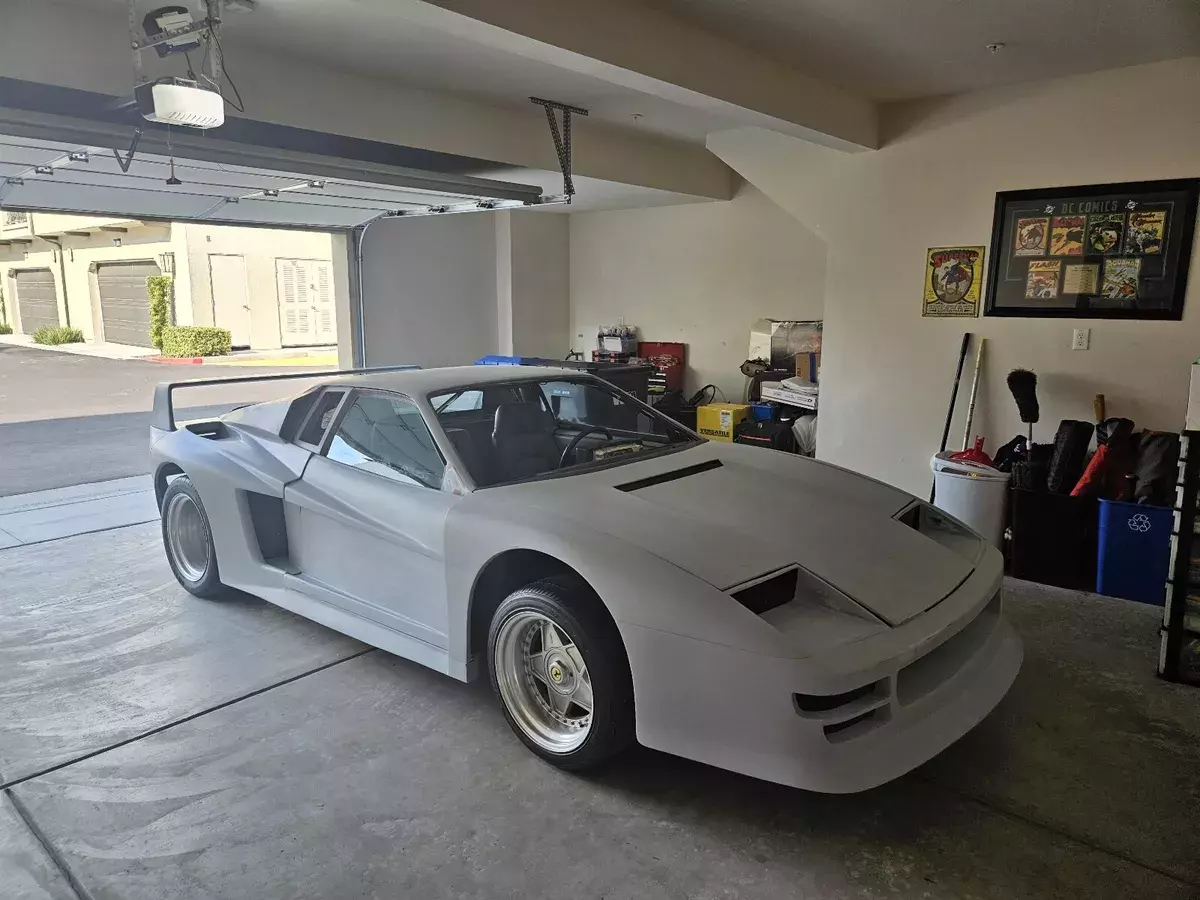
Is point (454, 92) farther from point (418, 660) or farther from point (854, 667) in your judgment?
point (854, 667)

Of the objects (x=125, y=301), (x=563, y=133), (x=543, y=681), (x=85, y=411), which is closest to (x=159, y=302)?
(x=125, y=301)

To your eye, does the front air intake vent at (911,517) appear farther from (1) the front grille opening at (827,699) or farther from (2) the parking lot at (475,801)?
(1) the front grille opening at (827,699)

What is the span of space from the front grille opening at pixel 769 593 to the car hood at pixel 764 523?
34mm

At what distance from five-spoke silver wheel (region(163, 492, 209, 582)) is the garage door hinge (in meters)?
3.06

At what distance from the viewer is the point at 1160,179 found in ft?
13.5

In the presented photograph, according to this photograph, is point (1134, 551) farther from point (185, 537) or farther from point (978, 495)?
point (185, 537)

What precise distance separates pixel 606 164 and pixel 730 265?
1.92 m

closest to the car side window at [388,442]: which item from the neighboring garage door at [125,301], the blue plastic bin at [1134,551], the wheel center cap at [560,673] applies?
the wheel center cap at [560,673]

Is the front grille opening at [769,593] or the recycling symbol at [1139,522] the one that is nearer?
the front grille opening at [769,593]

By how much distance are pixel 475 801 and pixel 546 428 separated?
1.40 meters

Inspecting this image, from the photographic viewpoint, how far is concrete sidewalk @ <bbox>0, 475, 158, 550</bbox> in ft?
15.8

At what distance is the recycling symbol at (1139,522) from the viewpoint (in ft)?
12.4

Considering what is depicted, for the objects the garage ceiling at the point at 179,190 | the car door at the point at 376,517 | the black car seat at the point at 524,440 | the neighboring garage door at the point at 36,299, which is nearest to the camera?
the car door at the point at 376,517

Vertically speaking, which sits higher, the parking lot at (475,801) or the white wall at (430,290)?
the white wall at (430,290)
